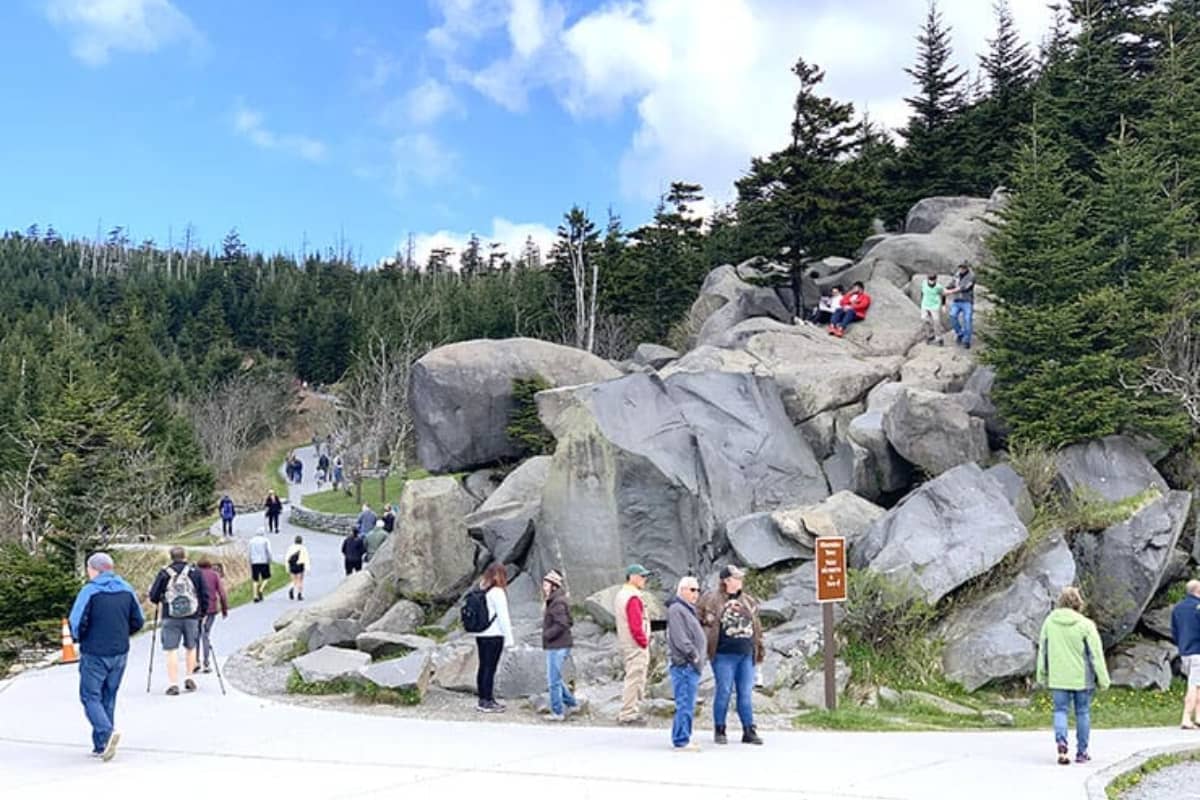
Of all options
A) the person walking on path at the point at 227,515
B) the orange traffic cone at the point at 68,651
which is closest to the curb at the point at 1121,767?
the orange traffic cone at the point at 68,651

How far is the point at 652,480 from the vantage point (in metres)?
18.7

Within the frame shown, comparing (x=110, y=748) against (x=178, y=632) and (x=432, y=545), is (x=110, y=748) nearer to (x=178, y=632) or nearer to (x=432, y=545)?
(x=178, y=632)

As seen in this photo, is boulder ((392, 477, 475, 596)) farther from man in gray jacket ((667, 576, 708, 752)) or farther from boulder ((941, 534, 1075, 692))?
man in gray jacket ((667, 576, 708, 752))

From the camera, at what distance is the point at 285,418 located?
2972 inches

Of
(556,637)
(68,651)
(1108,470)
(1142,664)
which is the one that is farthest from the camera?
(1108,470)

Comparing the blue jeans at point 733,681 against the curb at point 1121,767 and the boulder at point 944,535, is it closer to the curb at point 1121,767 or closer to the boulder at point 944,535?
the curb at point 1121,767

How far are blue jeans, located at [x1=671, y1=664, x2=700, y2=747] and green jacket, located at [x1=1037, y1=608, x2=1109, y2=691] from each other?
127 inches

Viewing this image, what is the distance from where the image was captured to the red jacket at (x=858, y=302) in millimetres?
28516

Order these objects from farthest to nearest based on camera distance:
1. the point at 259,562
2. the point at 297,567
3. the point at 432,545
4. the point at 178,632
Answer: the point at 259,562 < the point at 297,567 < the point at 432,545 < the point at 178,632

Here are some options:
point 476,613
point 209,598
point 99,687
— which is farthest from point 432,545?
point 99,687

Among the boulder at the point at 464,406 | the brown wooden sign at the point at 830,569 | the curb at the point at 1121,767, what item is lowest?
the curb at the point at 1121,767

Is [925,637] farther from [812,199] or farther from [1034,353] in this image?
[812,199]

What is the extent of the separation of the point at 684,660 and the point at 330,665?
689 centimetres

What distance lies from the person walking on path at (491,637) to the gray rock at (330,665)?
2.03 metres
